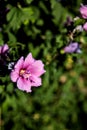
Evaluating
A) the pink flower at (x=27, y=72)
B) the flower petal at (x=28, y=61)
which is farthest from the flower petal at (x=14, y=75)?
the flower petal at (x=28, y=61)

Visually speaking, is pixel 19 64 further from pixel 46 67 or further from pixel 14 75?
pixel 46 67

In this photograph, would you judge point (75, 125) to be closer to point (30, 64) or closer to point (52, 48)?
point (52, 48)

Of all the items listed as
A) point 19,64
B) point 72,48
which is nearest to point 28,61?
point 19,64

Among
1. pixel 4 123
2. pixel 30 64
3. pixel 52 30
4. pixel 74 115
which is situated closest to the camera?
pixel 30 64

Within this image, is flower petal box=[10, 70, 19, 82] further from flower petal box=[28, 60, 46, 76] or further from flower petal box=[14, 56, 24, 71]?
flower petal box=[28, 60, 46, 76]

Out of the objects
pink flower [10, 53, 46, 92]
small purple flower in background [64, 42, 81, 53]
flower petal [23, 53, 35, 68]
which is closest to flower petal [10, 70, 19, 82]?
pink flower [10, 53, 46, 92]

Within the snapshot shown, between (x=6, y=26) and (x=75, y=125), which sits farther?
(x=75, y=125)

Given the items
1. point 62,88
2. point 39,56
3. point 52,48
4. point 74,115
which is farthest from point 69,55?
point 74,115
